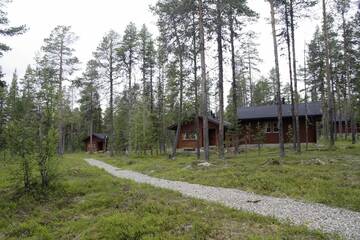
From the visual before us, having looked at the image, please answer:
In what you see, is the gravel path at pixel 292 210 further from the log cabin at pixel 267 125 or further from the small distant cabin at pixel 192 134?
the small distant cabin at pixel 192 134

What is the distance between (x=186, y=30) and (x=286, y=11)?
23.5 ft

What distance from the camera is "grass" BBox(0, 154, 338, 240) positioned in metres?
5.37

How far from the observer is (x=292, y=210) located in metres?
6.84

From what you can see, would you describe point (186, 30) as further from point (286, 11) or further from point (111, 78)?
point (111, 78)

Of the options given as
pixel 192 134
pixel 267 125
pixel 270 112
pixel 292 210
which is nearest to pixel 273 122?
pixel 267 125

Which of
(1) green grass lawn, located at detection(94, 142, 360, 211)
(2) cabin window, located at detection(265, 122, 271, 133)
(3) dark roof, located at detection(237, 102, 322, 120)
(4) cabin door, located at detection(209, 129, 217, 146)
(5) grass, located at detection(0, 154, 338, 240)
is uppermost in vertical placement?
(3) dark roof, located at detection(237, 102, 322, 120)

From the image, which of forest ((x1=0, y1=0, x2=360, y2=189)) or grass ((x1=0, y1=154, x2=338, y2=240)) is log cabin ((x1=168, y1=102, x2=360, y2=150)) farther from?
grass ((x1=0, y1=154, x2=338, y2=240))

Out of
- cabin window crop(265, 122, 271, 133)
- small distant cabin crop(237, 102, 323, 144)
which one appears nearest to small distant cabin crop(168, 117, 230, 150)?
small distant cabin crop(237, 102, 323, 144)

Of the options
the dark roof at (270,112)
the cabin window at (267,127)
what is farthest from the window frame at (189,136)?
the cabin window at (267,127)

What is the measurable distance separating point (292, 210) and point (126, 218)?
3.94m

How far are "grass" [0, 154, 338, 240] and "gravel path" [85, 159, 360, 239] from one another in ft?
1.65

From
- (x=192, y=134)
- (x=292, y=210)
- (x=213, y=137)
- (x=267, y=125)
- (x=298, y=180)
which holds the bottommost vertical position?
(x=292, y=210)

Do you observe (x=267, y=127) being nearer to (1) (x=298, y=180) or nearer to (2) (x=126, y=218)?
(1) (x=298, y=180)

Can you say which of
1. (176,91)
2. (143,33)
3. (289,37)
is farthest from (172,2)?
(143,33)
